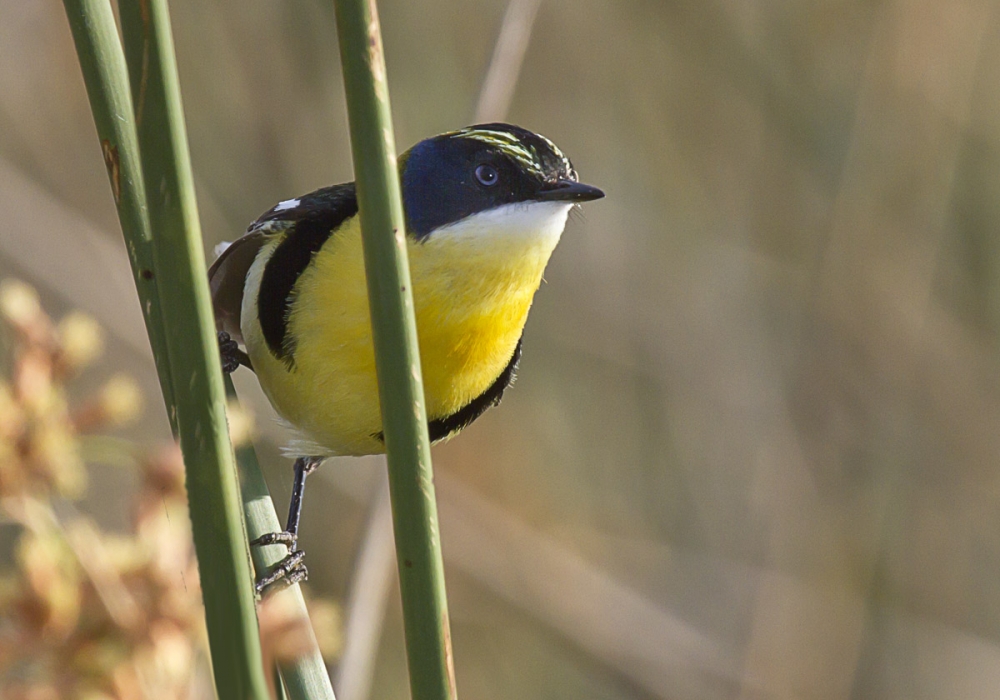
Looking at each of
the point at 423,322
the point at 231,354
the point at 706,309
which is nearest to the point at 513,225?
the point at 423,322

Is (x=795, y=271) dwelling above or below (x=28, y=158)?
below

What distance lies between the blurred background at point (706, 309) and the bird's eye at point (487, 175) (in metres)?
1.47

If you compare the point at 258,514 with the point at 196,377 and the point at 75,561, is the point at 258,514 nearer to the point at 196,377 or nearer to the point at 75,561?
the point at 75,561

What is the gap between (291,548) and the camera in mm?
1914

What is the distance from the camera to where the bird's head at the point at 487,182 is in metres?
1.75

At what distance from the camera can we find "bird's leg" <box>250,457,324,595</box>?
1166 millimetres

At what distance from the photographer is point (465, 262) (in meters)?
1.70

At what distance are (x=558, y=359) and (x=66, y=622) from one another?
10.9ft

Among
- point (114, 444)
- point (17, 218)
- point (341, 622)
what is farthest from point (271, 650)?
point (17, 218)

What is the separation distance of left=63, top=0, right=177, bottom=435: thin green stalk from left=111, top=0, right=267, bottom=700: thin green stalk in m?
0.13

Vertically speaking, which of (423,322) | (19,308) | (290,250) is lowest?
(423,322)

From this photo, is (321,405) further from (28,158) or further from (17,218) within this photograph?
(28,158)

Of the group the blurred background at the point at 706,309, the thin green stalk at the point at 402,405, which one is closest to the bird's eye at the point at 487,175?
the thin green stalk at the point at 402,405

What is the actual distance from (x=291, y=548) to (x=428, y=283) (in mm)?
582
